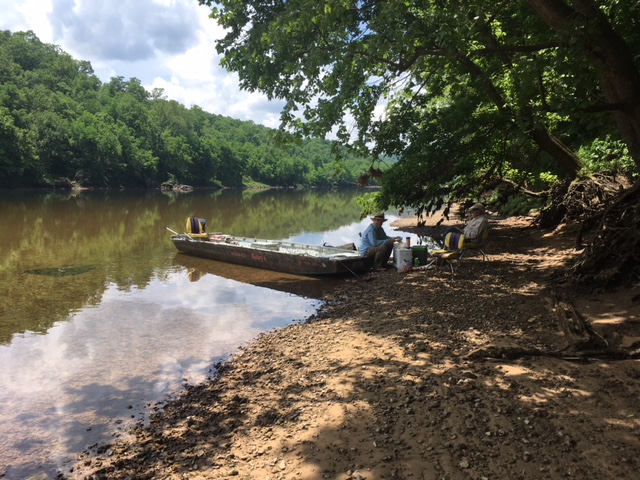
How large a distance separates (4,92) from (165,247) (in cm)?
6831

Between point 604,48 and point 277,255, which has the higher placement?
A: point 604,48

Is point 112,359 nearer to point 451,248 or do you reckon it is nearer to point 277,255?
point 277,255

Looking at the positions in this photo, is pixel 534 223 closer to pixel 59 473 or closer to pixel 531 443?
pixel 531 443

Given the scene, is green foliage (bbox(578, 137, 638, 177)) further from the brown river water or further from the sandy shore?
the brown river water

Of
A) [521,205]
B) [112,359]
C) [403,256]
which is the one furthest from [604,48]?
[521,205]

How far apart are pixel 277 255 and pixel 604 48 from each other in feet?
31.8

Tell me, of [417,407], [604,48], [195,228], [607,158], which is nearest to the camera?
[417,407]

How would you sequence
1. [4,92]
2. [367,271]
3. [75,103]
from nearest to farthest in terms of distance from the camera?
[367,271] < [4,92] < [75,103]

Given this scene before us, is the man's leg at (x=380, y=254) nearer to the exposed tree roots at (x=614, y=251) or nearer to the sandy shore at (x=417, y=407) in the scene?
the sandy shore at (x=417, y=407)

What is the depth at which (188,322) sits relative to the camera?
9.39 m

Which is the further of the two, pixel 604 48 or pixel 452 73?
pixel 452 73

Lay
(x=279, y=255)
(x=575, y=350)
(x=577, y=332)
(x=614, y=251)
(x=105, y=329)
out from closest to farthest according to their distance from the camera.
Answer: (x=575, y=350)
(x=577, y=332)
(x=614, y=251)
(x=105, y=329)
(x=279, y=255)

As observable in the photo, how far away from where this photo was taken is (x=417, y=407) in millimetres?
4289

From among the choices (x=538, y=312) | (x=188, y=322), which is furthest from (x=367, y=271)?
(x=538, y=312)
